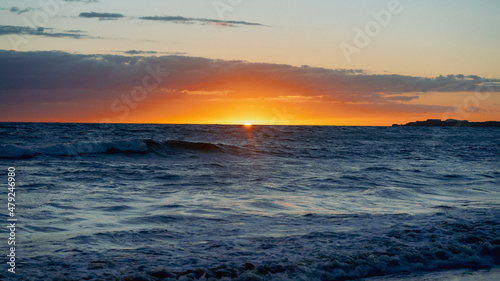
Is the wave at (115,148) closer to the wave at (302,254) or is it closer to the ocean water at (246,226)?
the ocean water at (246,226)

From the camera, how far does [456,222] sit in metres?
8.21

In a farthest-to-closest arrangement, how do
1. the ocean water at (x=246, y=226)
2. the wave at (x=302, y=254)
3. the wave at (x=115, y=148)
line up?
the wave at (x=115, y=148) → the ocean water at (x=246, y=226) → the wave at (x=302, y=254)

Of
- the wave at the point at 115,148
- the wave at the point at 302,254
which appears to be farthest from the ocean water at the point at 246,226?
the wave at the point at 115,148

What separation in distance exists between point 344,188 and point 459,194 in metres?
3.47

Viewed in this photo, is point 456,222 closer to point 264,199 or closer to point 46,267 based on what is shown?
point 264,199

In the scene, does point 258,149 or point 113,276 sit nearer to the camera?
point 113,276

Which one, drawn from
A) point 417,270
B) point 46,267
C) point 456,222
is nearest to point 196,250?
point 46,267

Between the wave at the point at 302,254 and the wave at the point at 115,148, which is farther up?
the wave at the point at 115,148

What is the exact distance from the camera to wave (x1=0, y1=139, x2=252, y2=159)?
67.1ft

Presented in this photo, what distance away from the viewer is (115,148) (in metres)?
24.4

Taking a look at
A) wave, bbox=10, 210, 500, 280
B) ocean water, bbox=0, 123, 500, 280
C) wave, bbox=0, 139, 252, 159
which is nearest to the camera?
wave, bbox=10, 210, 500, 280

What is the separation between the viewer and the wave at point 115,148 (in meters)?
20.5

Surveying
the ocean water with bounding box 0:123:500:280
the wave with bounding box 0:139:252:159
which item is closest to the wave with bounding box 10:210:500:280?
the ocean water with bounding box 0:123:500:280

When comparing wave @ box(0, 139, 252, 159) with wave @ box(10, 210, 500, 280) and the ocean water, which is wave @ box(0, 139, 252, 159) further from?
wave @ box(10, 210, 500, 280)
